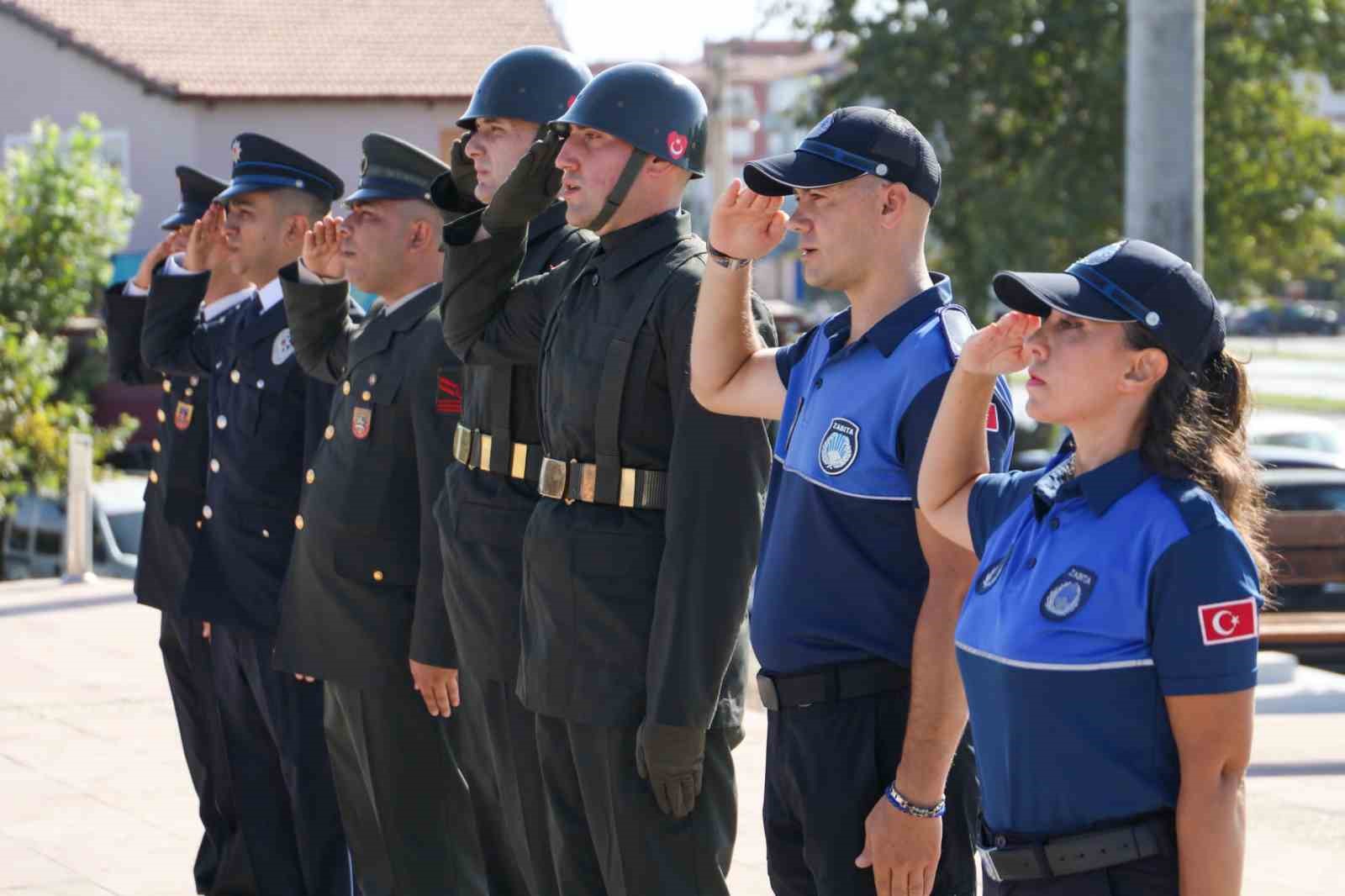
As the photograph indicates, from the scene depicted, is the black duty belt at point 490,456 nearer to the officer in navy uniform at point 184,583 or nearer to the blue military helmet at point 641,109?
the blue military helmet at point 641,109

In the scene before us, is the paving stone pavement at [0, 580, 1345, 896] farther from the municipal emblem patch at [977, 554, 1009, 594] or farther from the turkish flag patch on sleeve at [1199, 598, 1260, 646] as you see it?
the turkish flag patch on sleeve at [1199, 598, 1260, 646]

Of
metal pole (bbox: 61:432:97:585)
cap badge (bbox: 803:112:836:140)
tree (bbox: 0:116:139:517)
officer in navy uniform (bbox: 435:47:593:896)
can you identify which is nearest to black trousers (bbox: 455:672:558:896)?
officer in navy uniform (bbox: 435:47:593:896)

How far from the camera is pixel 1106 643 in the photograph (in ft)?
9.07

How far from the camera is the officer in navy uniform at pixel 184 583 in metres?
5.84

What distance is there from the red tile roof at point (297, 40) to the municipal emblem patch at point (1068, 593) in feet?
90.6

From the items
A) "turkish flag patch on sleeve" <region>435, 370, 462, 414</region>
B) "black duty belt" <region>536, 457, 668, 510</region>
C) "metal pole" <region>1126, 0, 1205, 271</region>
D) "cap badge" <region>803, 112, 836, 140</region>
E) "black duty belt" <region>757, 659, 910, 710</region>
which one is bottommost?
"black duty belt" <region>757, 659, 910, 710</region>

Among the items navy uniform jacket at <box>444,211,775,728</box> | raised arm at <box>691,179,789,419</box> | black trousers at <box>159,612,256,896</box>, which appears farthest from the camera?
black trousers at <box>159,612,256,896</box>

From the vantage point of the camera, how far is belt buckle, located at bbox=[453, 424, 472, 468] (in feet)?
15.1

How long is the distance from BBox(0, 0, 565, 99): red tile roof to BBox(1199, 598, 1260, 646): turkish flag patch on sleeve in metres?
27.8

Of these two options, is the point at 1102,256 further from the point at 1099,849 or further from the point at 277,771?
the point at 277,771

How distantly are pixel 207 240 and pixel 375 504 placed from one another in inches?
61.7

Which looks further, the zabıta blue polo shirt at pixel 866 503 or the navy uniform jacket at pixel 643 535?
the navy uniform jacket at pixel 643 535

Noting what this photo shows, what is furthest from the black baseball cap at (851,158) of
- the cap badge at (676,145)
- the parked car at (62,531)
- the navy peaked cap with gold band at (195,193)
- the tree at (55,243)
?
the tree at (55,243)

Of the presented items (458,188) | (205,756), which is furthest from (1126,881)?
(205,756)
